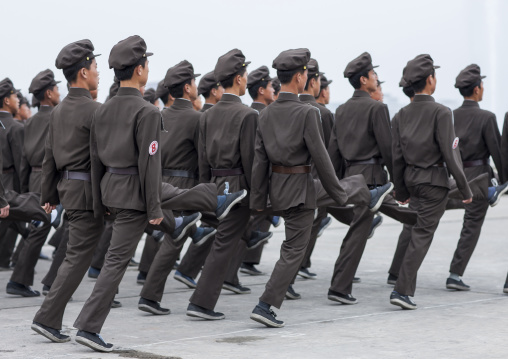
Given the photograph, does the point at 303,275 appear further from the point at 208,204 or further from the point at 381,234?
the point at 381,234

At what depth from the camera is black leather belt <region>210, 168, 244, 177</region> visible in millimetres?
6926

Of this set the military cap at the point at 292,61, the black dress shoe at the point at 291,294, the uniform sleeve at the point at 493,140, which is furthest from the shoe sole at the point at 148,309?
the uniform sleeve at the point at 493,140

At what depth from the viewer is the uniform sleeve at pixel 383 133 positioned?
7.47m

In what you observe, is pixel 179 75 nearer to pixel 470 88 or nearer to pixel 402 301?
pixel 402 301

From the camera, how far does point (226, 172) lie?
22.8 ft

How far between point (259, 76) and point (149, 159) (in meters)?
2.85

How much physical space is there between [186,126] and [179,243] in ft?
3.72

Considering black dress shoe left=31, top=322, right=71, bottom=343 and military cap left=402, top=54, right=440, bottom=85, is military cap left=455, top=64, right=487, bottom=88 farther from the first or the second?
black dress shoe left=31, top=322, right=71, bottom=343

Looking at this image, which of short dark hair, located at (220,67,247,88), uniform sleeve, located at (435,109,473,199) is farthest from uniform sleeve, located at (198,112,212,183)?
uniform sleeve, located at (435,109,473,199)

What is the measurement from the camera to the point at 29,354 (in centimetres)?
542

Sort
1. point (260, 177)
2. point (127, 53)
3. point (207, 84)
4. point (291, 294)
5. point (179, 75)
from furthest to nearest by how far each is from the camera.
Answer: point (207, 84)
point (179, 75)
point (291, 294)
point (260, 177)
point (127, 53)

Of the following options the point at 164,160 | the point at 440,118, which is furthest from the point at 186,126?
the point at 440,118

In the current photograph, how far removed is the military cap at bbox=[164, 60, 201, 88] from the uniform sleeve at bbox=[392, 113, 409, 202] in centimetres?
171

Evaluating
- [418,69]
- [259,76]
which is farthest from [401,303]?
[259,76]
